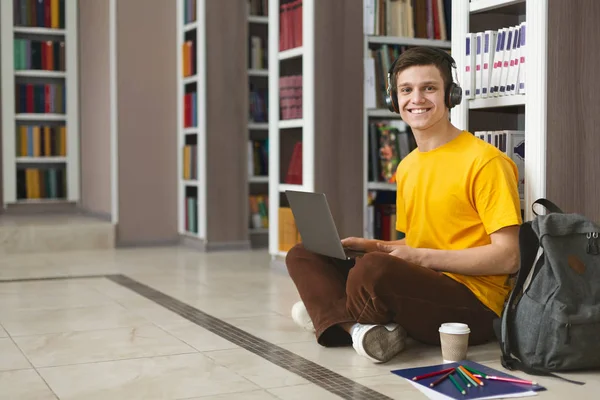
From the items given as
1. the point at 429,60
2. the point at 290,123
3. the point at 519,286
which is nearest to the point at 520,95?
the point at 429,60

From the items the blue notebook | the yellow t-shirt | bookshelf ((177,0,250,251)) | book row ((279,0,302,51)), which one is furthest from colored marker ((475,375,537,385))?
bookshelf ((177,0,250,251))

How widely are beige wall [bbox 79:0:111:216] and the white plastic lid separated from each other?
4.63 m

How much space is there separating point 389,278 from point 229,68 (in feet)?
12.0

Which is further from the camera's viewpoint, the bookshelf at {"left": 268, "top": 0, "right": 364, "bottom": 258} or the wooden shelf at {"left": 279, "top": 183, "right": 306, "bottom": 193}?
the wooden shelf at {"left": 279, "top": 183, "right": 306, "bottom": 193}

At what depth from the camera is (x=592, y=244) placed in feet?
8.09

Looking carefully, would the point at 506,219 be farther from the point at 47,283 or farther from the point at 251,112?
the point at 251,112

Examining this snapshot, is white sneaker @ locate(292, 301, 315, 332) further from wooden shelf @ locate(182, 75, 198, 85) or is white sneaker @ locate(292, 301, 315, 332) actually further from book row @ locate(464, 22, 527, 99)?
wooden shelf @ locate(182, 75, 198, 85)

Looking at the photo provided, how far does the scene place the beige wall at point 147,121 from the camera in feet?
20.6

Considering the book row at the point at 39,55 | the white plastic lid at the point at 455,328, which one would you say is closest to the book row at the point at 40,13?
the book row at the point at 39,55

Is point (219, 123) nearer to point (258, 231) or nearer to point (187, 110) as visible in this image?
point (187, 110)

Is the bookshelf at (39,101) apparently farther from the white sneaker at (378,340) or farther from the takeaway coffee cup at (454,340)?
the takeaway coffee cup at (454,340)

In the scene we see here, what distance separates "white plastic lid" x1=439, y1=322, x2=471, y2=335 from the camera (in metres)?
2.60


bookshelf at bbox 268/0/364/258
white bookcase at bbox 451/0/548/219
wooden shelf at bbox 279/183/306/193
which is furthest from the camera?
wooden shelf at bbox 279/183/306/193

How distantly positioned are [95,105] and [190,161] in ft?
4.38
